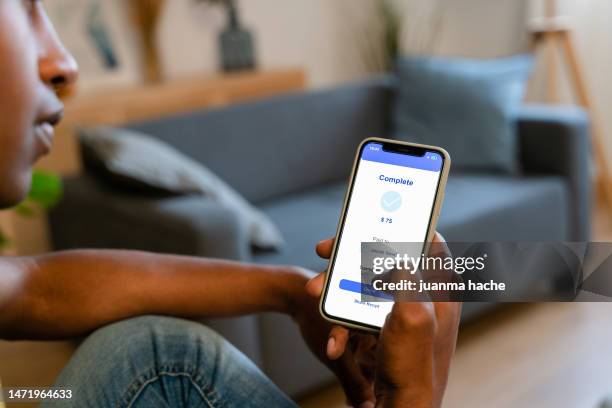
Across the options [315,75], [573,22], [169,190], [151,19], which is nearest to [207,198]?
[169,190]

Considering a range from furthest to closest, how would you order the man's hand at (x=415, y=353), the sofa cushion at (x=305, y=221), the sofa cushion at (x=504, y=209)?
the sofa cushion at (x=504, y=209)
the sofa cushion at (x=305, y=221)
the man's hand at (x=415, y=353)

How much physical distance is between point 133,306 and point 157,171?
1012 mm

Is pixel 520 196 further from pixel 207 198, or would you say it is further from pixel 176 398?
pixel 176 398

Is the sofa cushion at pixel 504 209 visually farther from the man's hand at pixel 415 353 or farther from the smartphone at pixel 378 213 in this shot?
the man's hand at pixel 415 353

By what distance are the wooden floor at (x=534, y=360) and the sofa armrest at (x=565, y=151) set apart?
37cm

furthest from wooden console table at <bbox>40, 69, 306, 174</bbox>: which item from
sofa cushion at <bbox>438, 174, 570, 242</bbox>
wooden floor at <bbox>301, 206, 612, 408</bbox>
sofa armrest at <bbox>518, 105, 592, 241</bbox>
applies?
wooden floor at <bbox>301, 206, 612, 408</bbox>

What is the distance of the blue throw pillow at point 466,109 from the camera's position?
2594mm

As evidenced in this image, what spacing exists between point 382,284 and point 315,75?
3.30m

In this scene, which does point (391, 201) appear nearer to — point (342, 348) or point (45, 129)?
point (342, 348)

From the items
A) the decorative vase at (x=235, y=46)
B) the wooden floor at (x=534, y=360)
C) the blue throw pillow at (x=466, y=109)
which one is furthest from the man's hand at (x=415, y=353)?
the decorative vase at (x=235, y=46)

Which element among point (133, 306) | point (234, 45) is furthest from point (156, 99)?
point (133, 306)

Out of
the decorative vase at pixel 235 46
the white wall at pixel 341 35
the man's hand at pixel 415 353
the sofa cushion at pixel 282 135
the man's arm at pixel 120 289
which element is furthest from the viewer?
the white wall at pixel 341 35
